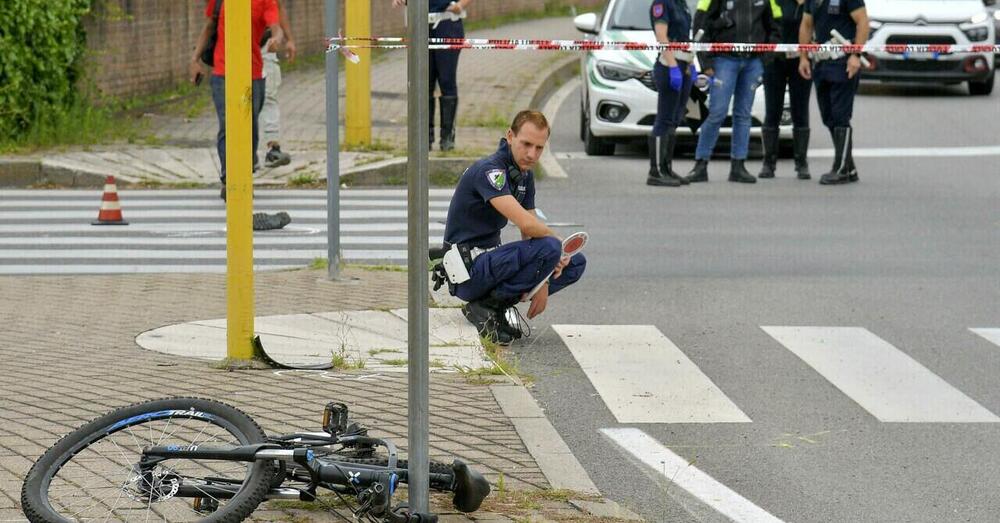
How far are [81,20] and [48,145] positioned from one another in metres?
1.69

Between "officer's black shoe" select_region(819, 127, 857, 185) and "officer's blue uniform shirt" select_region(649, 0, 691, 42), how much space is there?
1628 mm

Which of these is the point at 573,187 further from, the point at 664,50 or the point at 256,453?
the point at 256,453

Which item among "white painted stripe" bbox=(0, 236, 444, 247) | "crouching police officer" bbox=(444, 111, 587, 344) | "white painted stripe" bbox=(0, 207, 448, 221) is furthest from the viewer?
"white painted stripe" bbox=(0, 207, 448, 221)

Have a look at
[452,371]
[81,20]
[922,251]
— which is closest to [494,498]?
[452,371]

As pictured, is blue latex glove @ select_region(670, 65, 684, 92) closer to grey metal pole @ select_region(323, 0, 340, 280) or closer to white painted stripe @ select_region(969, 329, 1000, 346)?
grey metal pole @ select_region(323, 0, 340, 280)

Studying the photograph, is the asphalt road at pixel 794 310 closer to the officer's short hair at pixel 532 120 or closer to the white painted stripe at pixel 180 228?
the officer's short hair at pixel 532 120

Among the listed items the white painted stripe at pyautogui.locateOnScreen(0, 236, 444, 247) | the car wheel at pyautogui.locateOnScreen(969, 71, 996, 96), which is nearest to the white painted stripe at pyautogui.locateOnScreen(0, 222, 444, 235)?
the white painted stripe at pyautogui.locateOnScreen(0, 236, 444, 247)

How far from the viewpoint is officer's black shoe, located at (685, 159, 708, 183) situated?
15000 mm

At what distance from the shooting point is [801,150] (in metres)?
15.3

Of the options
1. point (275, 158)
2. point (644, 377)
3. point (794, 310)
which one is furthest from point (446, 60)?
point (644, 377)

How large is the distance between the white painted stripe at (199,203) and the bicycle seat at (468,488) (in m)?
8.53

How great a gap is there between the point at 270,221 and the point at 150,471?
7538 mm

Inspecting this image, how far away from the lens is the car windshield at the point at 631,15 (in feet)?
55.9

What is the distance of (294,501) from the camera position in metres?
5.38
